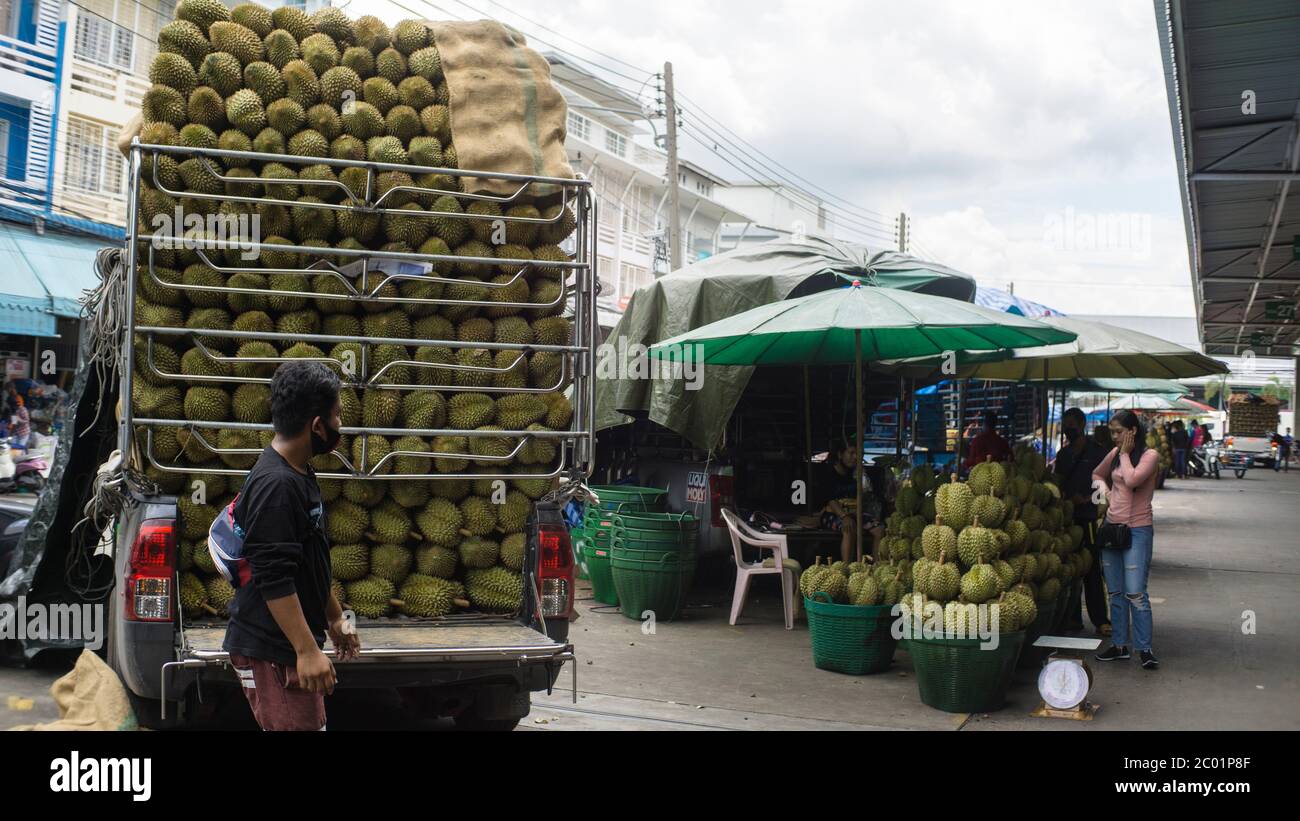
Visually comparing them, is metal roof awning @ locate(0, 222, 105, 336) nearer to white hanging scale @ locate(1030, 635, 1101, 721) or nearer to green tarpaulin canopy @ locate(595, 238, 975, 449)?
green tarpaulin canopy @ locate(595, 238, 975, 449)

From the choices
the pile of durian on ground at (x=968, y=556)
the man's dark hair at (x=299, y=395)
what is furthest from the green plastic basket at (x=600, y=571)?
the man's dark hair at (x=299, y=395)

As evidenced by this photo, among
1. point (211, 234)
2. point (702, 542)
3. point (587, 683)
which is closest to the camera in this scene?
Result: point (211, 234)

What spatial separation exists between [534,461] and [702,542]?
5030mm

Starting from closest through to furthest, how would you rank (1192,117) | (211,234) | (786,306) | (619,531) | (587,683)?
(211,234) < (587,683) < (786,306) < (619,531) < (1192,117)

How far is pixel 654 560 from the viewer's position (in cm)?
885

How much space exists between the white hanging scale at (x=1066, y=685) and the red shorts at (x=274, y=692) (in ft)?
15.1

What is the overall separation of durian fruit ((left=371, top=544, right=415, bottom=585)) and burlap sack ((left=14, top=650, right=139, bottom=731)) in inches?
55.7

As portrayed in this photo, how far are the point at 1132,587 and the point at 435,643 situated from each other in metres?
5.32

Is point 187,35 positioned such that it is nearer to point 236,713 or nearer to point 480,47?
point 480,47

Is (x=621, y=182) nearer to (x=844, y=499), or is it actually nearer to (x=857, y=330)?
(x=844, y=499)

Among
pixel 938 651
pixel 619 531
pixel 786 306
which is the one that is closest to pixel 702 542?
pixel 619 531

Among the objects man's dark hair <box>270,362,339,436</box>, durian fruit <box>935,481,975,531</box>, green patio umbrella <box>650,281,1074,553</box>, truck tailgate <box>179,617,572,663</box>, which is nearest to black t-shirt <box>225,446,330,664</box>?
man's dark hair <box>270,362,339,436</box>

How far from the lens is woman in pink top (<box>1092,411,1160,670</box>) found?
7.44m

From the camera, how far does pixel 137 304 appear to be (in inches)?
194
